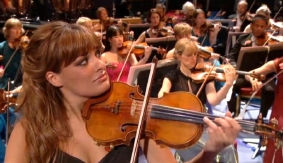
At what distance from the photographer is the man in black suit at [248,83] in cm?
380

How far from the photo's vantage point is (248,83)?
409cm

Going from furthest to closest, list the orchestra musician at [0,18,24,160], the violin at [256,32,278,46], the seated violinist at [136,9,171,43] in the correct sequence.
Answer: the seated violinist at [136,9,171,43] < the violin at [256,32,278,46] < the orchestra musician at [0,18,24,160]

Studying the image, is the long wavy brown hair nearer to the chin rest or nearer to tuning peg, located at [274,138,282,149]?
tuning peg, located at [274,138,282,149]

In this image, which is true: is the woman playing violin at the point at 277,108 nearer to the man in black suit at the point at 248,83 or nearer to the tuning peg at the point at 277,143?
the man in black suit at the point at 248,83

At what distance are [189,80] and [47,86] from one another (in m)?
1.78

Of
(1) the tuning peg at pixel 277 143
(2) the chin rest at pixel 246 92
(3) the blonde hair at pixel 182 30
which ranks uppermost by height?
(1) the tuning peg at pixel 277 143

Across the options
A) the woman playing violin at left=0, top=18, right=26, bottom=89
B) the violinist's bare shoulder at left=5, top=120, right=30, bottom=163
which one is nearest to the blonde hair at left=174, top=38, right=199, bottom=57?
the woman playing violin at left=0, top=18, right=26, bottom=89

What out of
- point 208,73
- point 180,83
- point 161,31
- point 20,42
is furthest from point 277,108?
point 161,31

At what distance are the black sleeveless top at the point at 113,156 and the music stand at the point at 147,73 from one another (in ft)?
5.33

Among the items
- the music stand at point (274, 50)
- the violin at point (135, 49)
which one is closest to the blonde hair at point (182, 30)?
the violin at point (135, 49)

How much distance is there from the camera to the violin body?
1.30 m

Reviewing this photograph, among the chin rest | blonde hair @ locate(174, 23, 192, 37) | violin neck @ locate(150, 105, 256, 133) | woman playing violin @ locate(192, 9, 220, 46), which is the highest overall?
violin neck @ locate(150, 105, 256, 133)

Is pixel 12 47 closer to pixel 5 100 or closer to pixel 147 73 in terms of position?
pixel 5 100

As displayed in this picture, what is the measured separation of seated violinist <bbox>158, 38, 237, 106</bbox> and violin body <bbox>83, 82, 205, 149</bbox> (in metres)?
1.52
